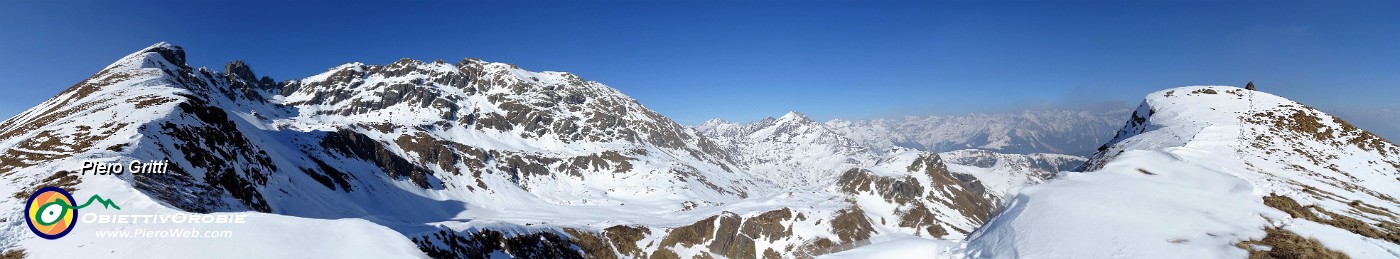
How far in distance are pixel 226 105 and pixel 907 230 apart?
246 m

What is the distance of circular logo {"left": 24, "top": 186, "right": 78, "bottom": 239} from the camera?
26.3m

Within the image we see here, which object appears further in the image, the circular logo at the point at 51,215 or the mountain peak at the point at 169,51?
the mountain peak at the point at 169,51

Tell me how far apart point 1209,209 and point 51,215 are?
51475mm

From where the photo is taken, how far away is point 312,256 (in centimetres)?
2419

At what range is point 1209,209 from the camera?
15586 mm

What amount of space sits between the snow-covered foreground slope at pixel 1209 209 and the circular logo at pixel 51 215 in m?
41.9

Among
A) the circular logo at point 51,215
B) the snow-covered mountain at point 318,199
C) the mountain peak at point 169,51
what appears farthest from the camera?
the mountain peak at point 169,51

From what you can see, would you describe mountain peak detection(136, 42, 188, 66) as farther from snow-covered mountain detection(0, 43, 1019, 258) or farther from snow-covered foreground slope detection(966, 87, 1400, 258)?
snow-covered foreground slope detection(966, 87, 1400, 258)

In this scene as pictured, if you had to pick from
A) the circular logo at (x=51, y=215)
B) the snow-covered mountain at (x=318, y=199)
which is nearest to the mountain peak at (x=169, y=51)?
the snow-covered mountain at (x=318, y=199)

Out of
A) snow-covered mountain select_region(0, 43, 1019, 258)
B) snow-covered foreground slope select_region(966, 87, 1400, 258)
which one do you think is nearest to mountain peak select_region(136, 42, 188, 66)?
snow-covered mountain select_region(0, 43, 1019, 258)

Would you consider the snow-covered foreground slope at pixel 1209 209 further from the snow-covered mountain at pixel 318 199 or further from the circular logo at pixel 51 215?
the circular logo at pixel 51 215

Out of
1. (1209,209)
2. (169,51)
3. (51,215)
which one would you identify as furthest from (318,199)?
(169,51)

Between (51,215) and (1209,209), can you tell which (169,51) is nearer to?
(51,215)

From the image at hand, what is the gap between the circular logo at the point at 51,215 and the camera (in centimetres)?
2633
